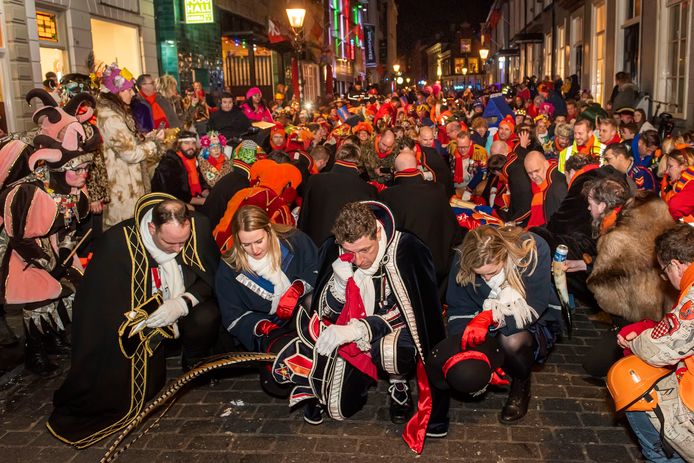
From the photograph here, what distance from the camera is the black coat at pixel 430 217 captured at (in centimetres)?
620

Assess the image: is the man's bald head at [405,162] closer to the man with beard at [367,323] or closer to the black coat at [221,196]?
the black coat at [221,196]

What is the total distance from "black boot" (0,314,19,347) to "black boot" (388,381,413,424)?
3926mm

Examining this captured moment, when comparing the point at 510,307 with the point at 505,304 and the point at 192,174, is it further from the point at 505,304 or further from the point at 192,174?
the point at 192,174

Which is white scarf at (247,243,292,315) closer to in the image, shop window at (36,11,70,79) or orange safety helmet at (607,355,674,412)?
orange safety helmet at (607,355,674,412)

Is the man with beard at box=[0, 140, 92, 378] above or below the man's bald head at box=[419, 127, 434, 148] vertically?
below

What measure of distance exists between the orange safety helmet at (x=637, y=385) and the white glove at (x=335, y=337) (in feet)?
5.25

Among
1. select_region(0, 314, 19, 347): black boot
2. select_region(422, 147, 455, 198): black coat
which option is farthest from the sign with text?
select_region(0, 314, 19, 347): black boot

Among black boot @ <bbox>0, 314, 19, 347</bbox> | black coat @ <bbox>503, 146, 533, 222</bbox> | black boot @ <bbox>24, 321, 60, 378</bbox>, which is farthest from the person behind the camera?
black coat @ <bbox>503, 146, 533, 222</bbox>

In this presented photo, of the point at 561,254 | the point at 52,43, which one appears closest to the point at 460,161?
the point at 561,254

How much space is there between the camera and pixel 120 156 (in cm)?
736

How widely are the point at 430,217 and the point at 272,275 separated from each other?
6.12 ft

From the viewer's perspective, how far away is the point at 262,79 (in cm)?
2803

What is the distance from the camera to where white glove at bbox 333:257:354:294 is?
4523 millimetres

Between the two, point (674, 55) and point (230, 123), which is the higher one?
point (674, 55)
